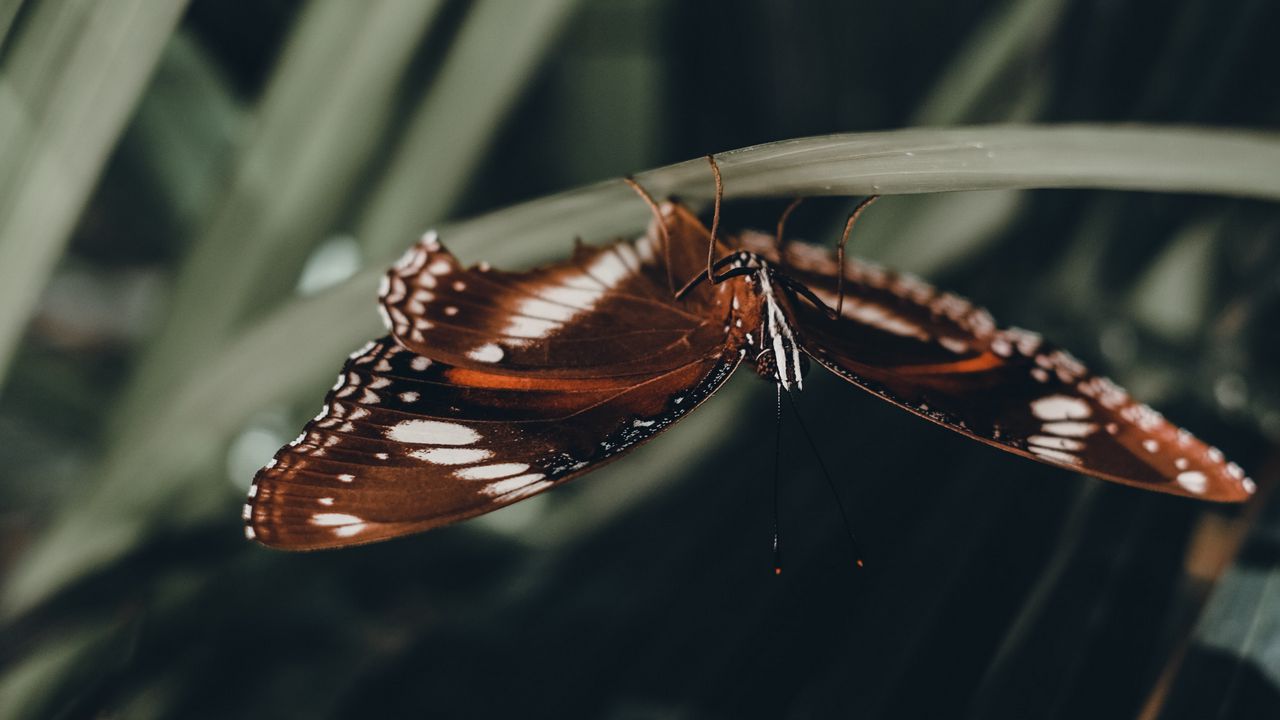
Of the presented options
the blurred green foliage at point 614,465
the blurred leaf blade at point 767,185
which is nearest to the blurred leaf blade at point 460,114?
the blurred green foliage at point 614,465

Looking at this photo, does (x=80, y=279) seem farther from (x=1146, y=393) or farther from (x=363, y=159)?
(x=1146, y=393)

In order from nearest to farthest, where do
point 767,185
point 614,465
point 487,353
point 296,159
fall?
point 767,185 → point 487,353 → point 296,159 → point 614,465

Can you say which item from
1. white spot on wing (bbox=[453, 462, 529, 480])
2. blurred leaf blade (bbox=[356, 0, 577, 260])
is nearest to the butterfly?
white spot on wing (bbox=[453, 462, 529, 480])

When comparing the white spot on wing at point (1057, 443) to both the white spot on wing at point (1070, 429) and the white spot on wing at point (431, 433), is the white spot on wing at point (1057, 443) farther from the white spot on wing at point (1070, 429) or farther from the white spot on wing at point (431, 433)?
the white spot on wing at point (431, 433)

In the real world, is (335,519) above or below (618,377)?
below

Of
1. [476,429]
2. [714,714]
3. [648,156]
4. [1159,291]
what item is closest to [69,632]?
[476,429]

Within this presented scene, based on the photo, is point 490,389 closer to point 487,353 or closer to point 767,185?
point 487,353

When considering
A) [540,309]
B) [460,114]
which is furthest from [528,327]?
[460,114]
